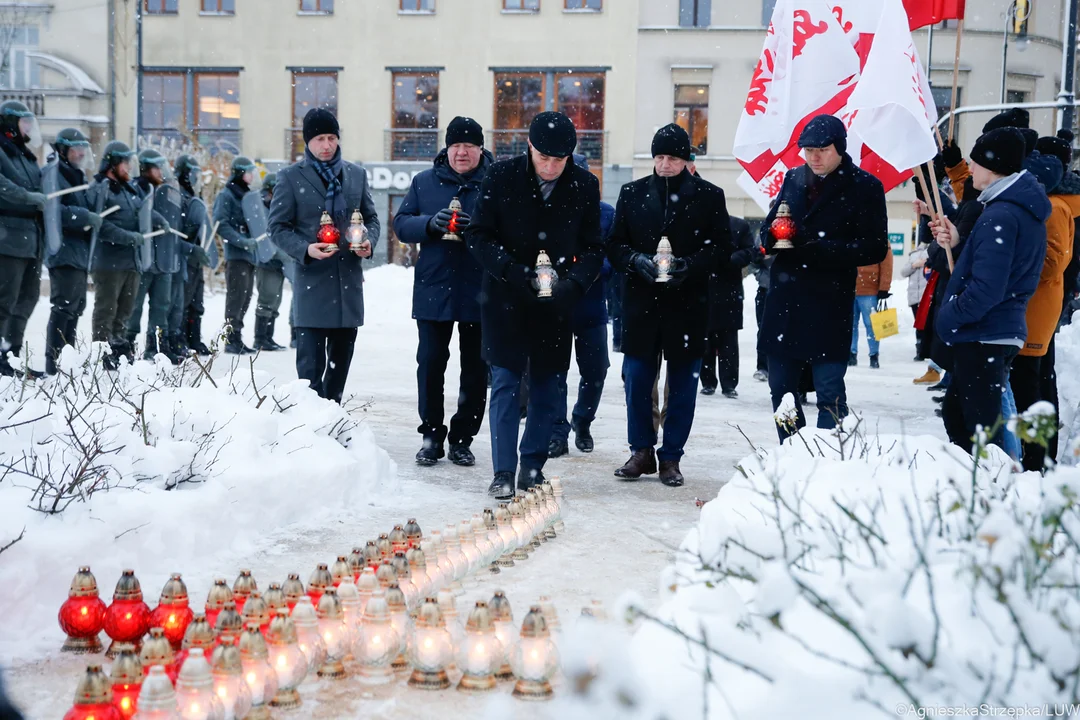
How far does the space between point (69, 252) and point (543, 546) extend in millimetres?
6315

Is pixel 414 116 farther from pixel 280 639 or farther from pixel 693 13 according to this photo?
pixel 280 639

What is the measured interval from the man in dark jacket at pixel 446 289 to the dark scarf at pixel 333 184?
1.21ft

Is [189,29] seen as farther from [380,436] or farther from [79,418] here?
[79,418]

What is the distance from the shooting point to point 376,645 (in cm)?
326

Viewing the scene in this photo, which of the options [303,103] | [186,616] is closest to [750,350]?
[186,616]

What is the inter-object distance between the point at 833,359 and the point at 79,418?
372 cm

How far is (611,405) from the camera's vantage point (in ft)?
33.0

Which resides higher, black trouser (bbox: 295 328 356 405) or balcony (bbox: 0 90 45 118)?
balcony (bbox: 0 90 45 118)

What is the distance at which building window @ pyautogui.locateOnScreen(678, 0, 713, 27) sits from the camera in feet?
104

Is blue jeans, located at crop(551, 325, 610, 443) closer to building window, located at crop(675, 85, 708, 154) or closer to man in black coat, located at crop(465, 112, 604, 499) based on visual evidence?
man in black coat, located at crop(465, 112, 604, 499)

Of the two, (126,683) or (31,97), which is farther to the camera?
(31,97)

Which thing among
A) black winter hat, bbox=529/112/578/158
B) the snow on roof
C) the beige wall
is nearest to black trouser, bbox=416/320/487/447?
black winter hat, bbox=529/112/578/158

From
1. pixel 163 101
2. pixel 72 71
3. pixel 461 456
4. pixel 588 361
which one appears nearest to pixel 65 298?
pixel 461 456

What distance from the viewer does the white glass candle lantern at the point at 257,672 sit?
2.94 metres
